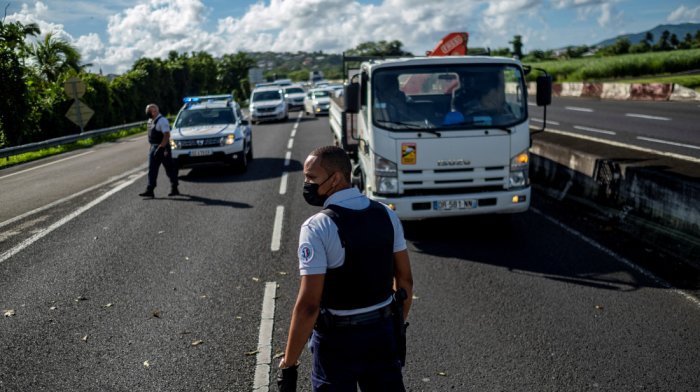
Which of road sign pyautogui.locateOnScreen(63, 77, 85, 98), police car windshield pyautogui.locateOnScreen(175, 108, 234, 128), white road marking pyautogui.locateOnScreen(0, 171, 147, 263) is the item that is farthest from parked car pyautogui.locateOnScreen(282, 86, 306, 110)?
white road marking pyautogui.locateOnScreen(0, 171, 147, 263)

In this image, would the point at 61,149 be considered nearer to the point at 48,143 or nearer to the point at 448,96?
the point at 48,143

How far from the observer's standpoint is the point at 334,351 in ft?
8.21

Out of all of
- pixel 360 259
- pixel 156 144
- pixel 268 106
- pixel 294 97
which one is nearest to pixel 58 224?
pixel 156 144

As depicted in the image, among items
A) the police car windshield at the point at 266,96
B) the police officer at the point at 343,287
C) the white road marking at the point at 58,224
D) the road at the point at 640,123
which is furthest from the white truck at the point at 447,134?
the police car windshield at the point at 266,96

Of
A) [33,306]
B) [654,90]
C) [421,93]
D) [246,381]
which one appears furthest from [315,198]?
[654,90]

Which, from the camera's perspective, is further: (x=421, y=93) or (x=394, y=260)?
(x=421, y=93)

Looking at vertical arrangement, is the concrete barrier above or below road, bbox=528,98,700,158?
above

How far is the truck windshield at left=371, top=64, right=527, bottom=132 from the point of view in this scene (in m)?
7.26

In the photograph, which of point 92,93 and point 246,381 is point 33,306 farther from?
point 92,93

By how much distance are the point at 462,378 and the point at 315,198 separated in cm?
208

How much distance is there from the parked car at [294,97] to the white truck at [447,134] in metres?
32.5

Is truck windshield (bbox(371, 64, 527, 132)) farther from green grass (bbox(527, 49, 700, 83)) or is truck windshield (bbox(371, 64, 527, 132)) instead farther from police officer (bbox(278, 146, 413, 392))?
green grass (bbox(527, 49, 700, 83))

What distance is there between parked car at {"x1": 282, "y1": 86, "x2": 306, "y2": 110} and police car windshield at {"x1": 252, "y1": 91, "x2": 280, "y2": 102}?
8.37 meters

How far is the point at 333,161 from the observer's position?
253cm
